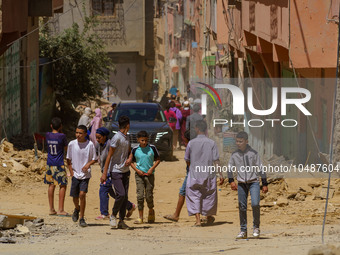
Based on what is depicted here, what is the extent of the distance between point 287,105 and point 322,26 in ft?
21.9

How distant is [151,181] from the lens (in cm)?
1218

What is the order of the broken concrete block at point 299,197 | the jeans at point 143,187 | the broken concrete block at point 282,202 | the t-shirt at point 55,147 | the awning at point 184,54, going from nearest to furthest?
1. the jeans at point 143,187
2. the t-shirt at point 55,147
3. the broken concrete block at point 282,202
4. the broken concrete block at point 299,197
5. the awning at point 184,54

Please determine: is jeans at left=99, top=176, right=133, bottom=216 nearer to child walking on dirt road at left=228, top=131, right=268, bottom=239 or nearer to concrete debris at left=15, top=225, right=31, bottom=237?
concrete debris at left=15, top=225, right=31, bottom=237

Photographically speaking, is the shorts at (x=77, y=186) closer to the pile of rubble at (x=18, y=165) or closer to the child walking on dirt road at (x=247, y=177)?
the child walking on dirt road at (x=247, y=177)

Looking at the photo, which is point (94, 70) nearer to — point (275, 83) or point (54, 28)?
point (54, 28)

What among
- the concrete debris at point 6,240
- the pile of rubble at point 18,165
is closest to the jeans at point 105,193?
the concrete debris at point 6,240

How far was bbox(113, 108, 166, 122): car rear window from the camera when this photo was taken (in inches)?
895

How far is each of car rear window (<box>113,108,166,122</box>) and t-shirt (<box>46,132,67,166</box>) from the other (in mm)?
9823

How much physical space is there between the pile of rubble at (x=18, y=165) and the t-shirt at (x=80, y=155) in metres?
4.64

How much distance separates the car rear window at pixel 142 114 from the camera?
2273 centimetres

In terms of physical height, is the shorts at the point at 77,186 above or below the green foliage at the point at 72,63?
below

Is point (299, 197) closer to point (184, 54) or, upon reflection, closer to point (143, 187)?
point (143, 187)

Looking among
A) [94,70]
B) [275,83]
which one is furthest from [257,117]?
[94,70]

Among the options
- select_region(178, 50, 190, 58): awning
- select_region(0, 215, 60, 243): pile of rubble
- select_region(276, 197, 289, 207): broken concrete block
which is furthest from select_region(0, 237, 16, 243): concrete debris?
select_region(178, 50, 190, 58): awning
